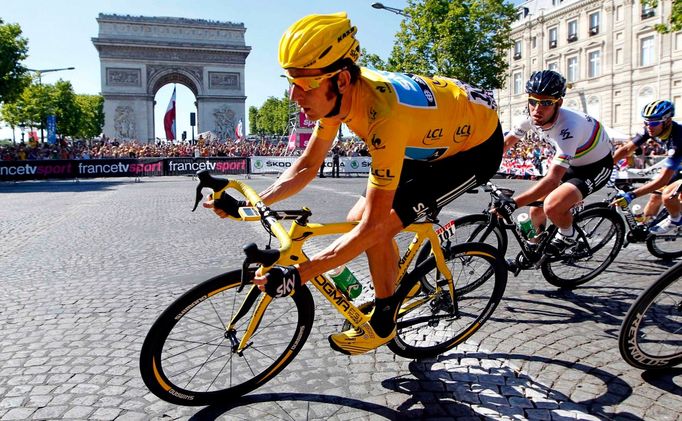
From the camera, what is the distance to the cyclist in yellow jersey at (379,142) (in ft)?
8.36

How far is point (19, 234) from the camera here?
863cm

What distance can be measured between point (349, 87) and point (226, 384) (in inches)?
67.3

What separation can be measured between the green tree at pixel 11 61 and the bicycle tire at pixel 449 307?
124ft

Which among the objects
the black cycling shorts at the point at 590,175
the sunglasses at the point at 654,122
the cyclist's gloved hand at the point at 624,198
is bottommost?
the cyclist's gloved hand at the point at 624,198

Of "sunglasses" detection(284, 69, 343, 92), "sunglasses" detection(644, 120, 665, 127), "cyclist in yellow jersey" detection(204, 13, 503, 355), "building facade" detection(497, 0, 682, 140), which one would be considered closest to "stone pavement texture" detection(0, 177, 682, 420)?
"cyclist in yellow jersey" detection(204, 13, 503, 355)

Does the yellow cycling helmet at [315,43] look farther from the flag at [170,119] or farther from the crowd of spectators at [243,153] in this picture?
the flag at [170,119]

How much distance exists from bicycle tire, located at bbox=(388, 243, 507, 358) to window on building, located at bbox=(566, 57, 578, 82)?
5598 cm

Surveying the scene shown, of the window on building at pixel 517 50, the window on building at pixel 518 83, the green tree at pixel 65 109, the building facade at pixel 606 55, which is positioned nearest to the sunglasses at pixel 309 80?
the building facade at pixel 606 55

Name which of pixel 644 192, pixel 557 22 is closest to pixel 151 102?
pixel 557 22

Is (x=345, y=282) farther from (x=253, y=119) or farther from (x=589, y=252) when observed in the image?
(x=253, y=119)

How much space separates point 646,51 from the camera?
45312mm

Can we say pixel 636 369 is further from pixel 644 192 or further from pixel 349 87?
Answer: pixel 644 192

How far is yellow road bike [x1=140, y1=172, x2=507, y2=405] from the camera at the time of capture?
8.52 feet

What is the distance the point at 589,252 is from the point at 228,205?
3737 mm
